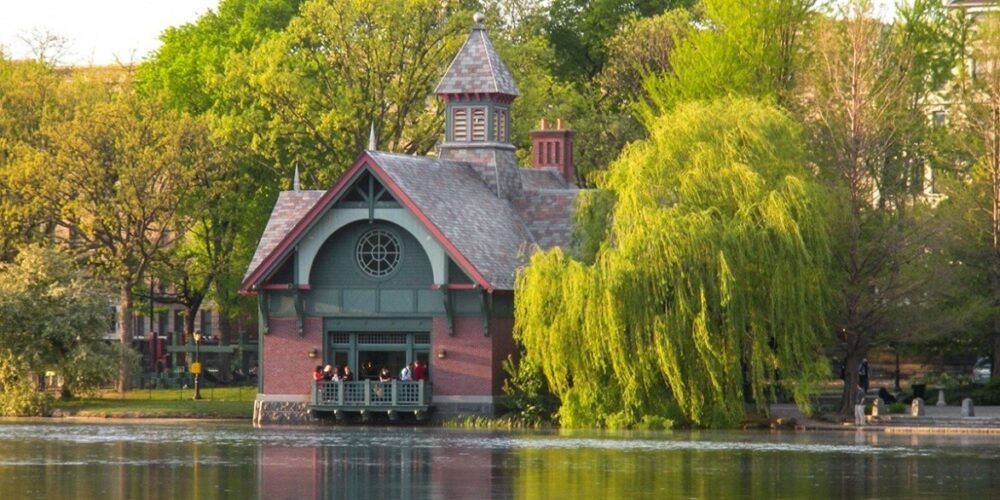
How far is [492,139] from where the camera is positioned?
231 feet

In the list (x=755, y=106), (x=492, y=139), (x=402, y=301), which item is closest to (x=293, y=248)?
(x=402, y=301)

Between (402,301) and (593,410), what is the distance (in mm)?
8114

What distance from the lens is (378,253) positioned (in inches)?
2579

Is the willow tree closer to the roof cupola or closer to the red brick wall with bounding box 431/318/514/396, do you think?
the red brick wall with bounding box 431/318/514/396

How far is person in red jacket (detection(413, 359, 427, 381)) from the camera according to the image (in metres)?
64.8

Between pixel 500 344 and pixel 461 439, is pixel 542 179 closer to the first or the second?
pixel 500 344

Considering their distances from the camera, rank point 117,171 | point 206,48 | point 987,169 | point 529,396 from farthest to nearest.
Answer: point 206,48 → point 117,171 → point 987,169 → point 529,396

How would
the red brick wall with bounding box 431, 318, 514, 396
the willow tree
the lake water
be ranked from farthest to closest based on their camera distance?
1. the red brick wall with bounding box 431, 318, 514, 396
2. the willow tree
3. the lake water

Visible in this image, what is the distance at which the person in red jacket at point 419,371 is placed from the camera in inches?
2549

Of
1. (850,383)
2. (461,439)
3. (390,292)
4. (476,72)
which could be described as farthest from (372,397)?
(850,383)

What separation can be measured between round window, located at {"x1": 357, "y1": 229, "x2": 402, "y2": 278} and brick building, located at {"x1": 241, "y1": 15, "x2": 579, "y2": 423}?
0.03 meters

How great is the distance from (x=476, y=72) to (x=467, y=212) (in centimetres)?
606

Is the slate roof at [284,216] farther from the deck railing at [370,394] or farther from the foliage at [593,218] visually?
the foliage at [593,218]

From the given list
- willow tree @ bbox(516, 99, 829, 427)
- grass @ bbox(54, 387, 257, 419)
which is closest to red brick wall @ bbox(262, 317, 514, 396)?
grass @ bbox(54, 387, 257, 419)
